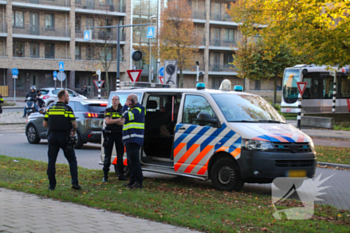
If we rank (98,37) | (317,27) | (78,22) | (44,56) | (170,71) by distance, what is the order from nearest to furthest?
(170,71) < (317,27) < (44,56) < (98,37) < (78,22)

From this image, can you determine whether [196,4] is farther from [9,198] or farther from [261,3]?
[9,198]

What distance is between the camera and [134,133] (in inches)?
317

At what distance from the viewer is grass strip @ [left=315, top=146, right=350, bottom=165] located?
12.8 m

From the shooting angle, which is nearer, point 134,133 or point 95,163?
point 134,133

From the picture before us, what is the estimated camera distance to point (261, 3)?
21.2m

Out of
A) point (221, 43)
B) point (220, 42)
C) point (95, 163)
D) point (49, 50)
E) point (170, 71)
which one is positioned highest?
point (220, 42)

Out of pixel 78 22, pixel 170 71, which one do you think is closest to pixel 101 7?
pixel 78 22

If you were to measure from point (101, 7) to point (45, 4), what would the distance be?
23.3 feet

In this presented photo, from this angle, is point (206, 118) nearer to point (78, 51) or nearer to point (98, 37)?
point (98, 37)

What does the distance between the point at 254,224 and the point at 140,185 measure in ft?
9.95

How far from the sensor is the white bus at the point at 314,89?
34156mm

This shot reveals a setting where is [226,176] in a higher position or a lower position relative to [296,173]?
lower

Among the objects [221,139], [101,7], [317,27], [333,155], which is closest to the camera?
[221,139]

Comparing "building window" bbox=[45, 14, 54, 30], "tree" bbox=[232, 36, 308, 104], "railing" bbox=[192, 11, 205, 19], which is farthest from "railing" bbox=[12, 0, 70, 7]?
"tree" bbox=[232, 36, 308, 104]
